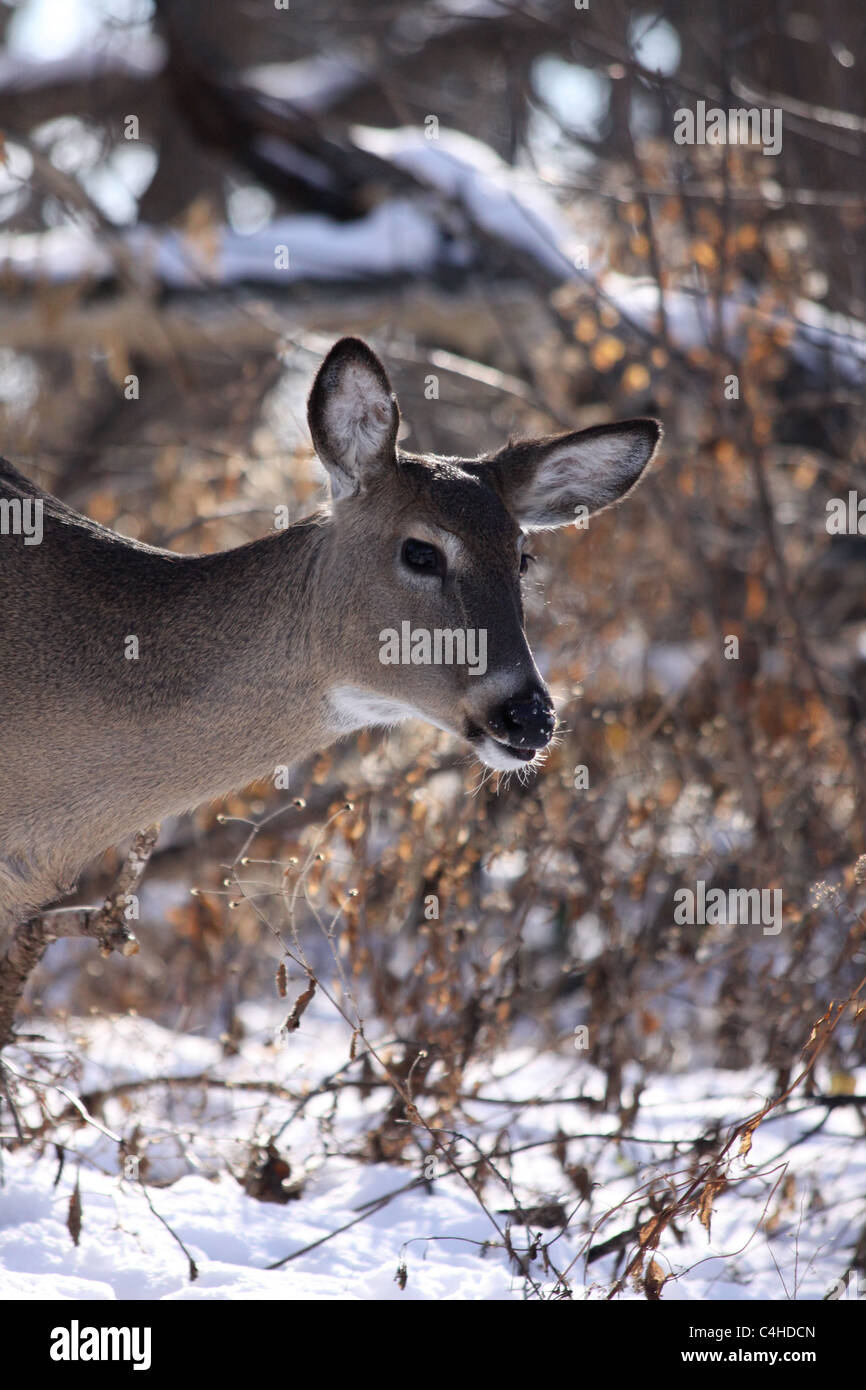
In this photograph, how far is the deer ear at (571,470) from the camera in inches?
192

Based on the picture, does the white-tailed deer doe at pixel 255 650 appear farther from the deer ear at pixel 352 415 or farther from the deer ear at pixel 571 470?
the deer ear at pixel 571 470

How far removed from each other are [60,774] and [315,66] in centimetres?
1323

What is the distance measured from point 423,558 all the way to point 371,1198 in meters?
2.21

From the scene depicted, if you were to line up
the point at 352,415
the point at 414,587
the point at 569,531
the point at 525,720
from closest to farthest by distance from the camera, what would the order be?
the point at 525,720 → the point at 414,587 → the point at 352,415 → the point at 569,531

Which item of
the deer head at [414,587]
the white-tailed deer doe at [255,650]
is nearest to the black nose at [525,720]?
the deer head at [414,587]

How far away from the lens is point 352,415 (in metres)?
4.46

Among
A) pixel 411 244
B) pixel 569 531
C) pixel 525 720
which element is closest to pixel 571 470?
pixel 525 720

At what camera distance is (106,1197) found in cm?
484

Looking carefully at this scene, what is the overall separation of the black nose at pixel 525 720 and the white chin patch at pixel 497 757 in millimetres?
33

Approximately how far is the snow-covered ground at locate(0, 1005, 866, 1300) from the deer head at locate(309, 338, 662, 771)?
1.35 m

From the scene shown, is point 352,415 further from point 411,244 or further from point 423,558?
point 411,244

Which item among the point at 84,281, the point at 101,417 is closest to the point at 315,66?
the point at 101,417

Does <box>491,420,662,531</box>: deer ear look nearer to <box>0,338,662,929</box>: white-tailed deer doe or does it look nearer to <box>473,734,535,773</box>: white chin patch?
<box>0,338,662,929</box>: white-tailed deer doe

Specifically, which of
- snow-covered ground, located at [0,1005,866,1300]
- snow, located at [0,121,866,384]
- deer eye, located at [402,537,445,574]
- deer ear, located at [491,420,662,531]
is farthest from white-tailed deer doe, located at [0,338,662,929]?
snow, located at [0,121,866,384]
